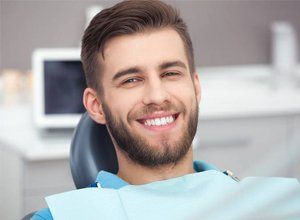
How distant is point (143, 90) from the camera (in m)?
1.11

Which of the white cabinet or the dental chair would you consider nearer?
the dental chair

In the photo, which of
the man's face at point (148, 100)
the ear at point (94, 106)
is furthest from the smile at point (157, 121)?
the ear at point (94, 106)

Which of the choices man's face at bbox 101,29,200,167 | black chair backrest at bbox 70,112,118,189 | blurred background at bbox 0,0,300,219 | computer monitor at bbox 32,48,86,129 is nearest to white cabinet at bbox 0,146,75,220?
blurred background at bbox 0,0,300,219

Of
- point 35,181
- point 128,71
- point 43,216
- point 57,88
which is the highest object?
point 128,71

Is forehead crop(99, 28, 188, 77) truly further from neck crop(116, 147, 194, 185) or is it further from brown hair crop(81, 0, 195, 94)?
neck crop(116, 147, 194, 185)

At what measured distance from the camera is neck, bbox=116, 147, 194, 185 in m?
1.15

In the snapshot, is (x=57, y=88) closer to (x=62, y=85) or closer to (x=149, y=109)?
(x=62, y=85)

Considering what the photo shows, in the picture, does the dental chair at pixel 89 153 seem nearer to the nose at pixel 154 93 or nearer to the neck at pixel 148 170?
the neck at pixel 148 170

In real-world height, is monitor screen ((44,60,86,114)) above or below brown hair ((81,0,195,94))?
below

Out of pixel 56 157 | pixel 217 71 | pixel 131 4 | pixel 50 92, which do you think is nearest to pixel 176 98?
pixel 131 4

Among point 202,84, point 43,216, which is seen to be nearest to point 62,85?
point 202,84

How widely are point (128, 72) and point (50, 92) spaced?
1186mm

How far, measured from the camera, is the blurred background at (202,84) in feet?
7.07

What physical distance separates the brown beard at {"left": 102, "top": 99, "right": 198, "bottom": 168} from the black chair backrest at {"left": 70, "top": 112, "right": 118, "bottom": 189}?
A: 10 cm
